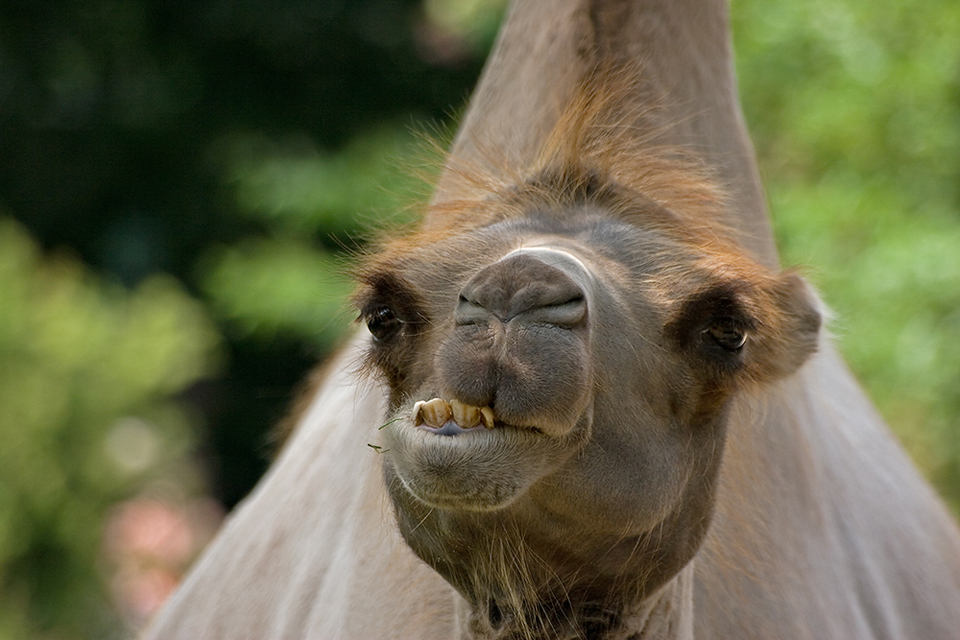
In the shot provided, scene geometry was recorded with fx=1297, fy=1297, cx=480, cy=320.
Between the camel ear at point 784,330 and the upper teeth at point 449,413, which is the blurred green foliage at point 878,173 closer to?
the camel ear at point 784,330

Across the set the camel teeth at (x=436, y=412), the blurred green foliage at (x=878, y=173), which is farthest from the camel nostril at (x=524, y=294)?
the blurred green foliage at (x=878, y=173)

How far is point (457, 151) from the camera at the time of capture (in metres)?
2.71

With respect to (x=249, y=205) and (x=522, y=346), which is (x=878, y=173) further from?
(x=522, y=346)

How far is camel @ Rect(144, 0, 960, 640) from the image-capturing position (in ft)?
5.47

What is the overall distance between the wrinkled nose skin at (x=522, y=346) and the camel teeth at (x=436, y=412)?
0.03 meters

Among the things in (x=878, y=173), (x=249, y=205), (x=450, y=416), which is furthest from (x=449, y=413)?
(x=249, y=205)

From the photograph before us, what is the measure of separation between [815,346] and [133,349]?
20.5 ft

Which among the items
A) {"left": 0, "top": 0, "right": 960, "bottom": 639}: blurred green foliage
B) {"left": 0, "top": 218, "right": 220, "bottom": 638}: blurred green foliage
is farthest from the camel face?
{"left": 0, "top": 218, "right": 220, "bottom": 638}: blurred green foliage

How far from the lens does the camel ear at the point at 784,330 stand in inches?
82.1

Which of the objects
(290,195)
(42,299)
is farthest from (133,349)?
(290,195)

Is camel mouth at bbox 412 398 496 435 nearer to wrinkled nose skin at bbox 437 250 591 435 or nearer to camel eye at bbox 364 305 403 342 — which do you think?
wrinkled nose skin at bbox 437 250 591 435

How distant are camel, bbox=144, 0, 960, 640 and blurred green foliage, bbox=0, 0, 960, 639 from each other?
30 centimetres

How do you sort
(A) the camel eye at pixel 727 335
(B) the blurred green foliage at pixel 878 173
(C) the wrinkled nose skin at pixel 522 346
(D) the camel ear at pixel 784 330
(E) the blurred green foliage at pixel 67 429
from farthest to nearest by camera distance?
(E) the blurred green foliage at pixel 67 429, (B) the blurred green foliage at pixel 878 173, (D) the camel ear at pixel 784 330, (A) the camel eye at pixel 727 335, (C) the wrinkled nose skin at pixel 522 346

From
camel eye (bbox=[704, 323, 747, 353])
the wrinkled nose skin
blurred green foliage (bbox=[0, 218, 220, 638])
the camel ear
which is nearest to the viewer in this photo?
the wrinkled nose skin
